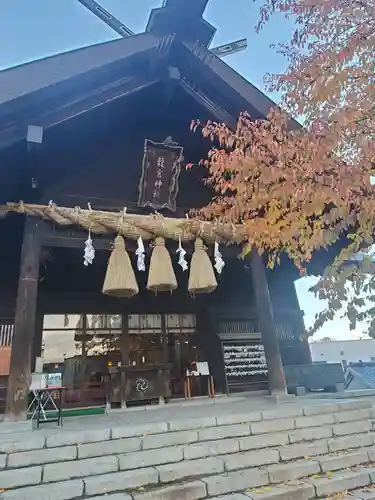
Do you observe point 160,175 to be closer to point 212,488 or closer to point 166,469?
point 166,469

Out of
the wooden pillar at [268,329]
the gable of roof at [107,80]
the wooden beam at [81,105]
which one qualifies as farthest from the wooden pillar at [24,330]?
the wooden pillar at [268,329]

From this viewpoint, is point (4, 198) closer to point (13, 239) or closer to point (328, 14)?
point (13, 239)

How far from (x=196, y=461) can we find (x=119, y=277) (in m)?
2.39

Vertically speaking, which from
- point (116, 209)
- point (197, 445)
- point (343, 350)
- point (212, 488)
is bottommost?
point (212, 488)

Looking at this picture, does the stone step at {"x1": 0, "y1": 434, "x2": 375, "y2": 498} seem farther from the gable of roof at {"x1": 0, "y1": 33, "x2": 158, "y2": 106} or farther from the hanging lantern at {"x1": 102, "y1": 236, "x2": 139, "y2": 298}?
the gable of roof at {"x1": 0, "y1": 33, "x2": 158, "y2": 106}

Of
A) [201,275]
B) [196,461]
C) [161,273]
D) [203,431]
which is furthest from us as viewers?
[201,275]

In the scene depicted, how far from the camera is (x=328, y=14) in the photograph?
321 cm

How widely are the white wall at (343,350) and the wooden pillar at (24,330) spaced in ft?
94.6

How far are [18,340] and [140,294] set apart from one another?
355 centimetres

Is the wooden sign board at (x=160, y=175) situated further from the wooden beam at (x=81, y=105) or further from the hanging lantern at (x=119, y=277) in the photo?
the hanging lantern at (x=119, y=277)

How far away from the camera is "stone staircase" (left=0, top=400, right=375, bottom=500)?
8.82 feet

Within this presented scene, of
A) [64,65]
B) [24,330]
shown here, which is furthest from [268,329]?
[64,65]

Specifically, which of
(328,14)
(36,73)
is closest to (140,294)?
(36,73)

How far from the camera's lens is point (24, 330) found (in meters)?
4.19
